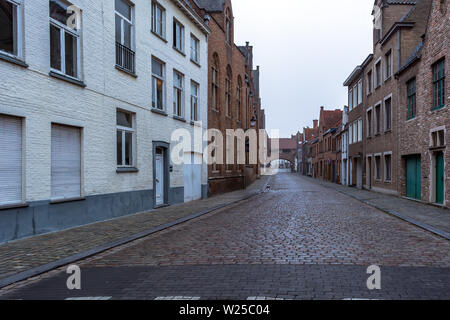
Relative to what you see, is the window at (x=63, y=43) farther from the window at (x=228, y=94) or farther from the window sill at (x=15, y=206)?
the window at (x=228, y=94)

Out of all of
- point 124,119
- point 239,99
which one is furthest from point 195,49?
point 239,99

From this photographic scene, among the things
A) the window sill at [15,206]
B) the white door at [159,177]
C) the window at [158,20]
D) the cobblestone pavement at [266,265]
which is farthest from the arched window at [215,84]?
the window sill at [15,206]

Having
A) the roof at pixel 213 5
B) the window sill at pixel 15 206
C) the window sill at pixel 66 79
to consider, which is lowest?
the window sill at pixel 15 206

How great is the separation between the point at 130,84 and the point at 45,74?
159 inches

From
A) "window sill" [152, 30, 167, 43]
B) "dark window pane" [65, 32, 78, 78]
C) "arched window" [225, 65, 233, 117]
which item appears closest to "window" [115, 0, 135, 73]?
"window sill" [152, 30, 167, 43]

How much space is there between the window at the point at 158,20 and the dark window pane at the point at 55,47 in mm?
5535

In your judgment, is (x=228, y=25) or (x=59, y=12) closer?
(x=59, y=12)

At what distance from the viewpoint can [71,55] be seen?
984 centimetres

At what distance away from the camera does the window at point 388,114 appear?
68.3 feet

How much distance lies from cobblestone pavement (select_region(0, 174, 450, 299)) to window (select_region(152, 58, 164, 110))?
6911 millimetres

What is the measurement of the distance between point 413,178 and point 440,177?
2811 mm

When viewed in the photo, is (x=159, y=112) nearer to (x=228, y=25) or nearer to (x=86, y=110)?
(x=86, y=110)
